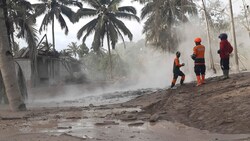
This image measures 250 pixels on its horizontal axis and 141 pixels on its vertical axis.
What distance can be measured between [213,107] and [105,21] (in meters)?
34.7

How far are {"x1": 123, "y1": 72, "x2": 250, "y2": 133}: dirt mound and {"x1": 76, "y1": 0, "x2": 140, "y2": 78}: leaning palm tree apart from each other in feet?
101

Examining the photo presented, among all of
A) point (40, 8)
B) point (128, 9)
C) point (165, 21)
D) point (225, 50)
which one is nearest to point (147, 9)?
point (128, 9)

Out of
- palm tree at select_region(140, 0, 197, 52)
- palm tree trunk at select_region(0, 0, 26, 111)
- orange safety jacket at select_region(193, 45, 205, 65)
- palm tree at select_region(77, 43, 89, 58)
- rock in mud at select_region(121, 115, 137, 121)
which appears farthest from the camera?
palm tree at select_region(77, 43, 89, 58)

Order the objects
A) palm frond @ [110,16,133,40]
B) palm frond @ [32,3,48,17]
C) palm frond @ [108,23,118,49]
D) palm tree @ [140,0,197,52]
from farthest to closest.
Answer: palm frond @ [110,16,133,40] → palm frond @ [108,23,118,49] → palm frond @ [32,3,48,17] → palm tree @ [140,0,197,52]

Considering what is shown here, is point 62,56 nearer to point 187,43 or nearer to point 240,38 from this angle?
point 187,43

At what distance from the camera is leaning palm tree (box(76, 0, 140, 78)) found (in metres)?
42.3

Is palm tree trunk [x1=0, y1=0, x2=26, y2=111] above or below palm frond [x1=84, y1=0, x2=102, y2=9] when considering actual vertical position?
below

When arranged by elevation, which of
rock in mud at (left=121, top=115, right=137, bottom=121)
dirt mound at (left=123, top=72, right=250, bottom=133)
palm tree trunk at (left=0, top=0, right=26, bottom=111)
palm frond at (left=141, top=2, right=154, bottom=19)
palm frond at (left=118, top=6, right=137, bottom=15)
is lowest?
rock in mud at (left=121, top=115, right=137, bottom=121)

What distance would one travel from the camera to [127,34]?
141 ft

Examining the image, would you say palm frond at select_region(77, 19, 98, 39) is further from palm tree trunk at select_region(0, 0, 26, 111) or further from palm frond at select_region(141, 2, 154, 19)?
palm tree trunk at select_region(0, 0, 26, 111)

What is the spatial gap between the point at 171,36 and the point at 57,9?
14100mm

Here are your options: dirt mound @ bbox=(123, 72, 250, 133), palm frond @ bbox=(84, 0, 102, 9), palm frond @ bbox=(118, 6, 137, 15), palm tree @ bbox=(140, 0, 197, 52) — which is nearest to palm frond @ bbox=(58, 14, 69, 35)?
palm frond @ bbox=(84, 0, 102, 9)

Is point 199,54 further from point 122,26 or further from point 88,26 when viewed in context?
point 88,26

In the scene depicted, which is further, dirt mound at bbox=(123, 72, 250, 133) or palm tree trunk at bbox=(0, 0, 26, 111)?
Result: palm tree trunk at bbox=(0, 0, 26, 111)
